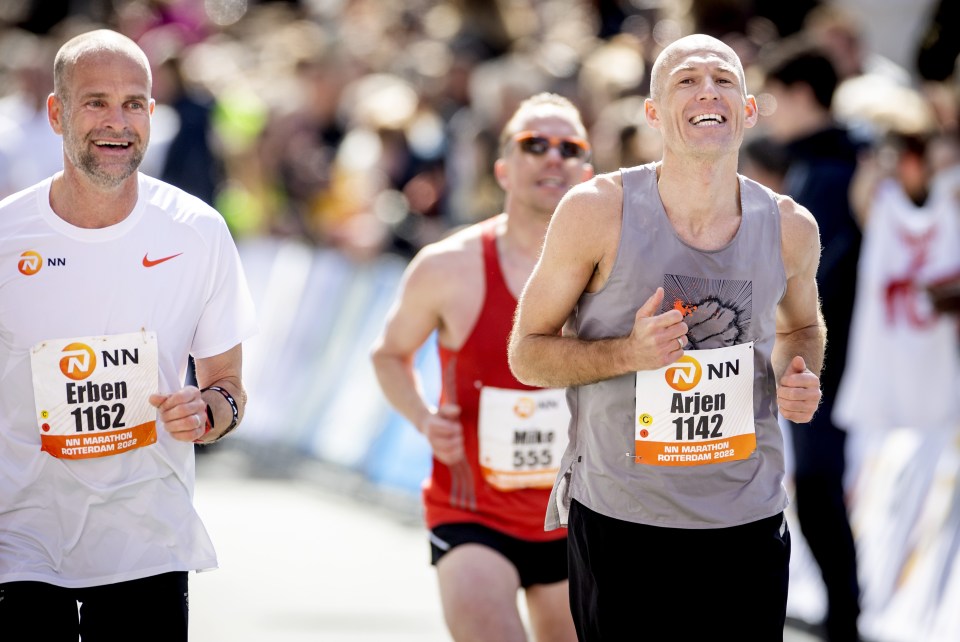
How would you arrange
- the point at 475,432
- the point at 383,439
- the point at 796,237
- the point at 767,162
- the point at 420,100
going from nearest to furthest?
the point at 796,237 → the point at 475,432 → the point at 767,162 → the point at 383,439 → the point at 420,100

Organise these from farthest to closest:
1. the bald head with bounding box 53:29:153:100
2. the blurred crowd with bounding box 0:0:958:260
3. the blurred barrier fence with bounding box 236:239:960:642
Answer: the blurred crowd with bounding box 0:0:958:260 → the blurred barrier fence with bounding box 236:239:960:642 → the bald head with bounding box 53:29:153:100

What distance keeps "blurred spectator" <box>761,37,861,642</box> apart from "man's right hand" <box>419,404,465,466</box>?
2.01 meters

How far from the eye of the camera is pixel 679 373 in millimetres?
4242

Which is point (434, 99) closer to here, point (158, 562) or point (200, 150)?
point (200, 150)

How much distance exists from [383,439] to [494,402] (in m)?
5.53

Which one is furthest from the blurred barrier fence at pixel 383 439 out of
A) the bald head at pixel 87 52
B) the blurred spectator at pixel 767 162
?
the bald head at pixel 87 52

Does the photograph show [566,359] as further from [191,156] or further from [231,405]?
[191,156]

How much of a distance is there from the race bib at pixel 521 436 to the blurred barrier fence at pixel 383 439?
230 cm

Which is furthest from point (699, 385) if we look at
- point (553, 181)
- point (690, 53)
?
point (553, 181)

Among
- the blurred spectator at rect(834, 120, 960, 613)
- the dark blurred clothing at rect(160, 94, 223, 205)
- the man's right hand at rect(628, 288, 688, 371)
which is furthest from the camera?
the dark blurred clothing at rect(160, 94, 223, 205)

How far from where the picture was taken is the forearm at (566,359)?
163 inches

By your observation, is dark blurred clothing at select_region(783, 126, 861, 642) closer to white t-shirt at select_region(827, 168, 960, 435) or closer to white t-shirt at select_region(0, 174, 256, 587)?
white t-shirt at select_region(827, 168, 960, 435)

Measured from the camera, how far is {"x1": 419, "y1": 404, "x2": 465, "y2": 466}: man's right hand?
5.46m

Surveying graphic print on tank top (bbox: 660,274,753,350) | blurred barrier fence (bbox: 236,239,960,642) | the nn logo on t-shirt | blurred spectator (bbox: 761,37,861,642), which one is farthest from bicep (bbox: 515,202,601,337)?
blurred barrier fence (bbox: 236,239,960,642)
